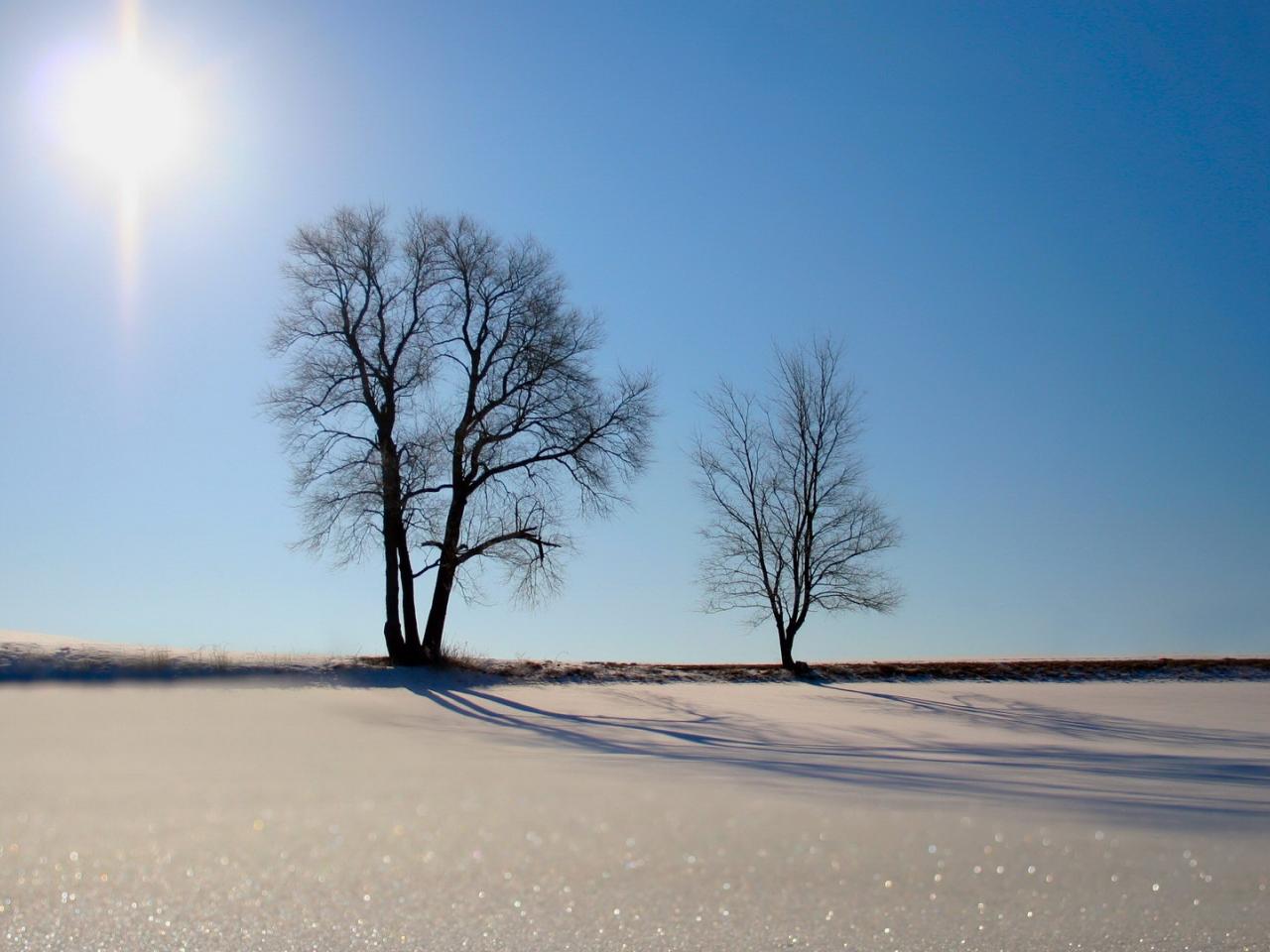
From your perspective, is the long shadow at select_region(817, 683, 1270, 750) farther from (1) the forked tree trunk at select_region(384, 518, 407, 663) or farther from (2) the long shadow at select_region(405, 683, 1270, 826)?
(1) the forked tree trunk at select_region(384, 518, 407, 663)

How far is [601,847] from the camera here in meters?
2.44

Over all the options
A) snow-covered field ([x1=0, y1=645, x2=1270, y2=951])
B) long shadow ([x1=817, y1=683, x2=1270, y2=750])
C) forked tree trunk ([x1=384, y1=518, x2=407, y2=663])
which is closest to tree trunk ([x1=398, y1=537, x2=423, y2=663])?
forked tree trunk ([x1=384, y1=518, x2=407, y2=663])

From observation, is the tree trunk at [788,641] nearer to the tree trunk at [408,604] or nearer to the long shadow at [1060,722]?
the long shadow at [1060,722]

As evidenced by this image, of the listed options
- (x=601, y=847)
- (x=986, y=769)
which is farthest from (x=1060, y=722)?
(x=601, y=847)

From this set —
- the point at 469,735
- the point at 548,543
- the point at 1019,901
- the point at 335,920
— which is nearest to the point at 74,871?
the point at 335,920

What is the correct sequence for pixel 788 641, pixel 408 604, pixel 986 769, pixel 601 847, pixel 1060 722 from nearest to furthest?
pixel 601 847, pixel 986 769, pixel 1060 722, pixel 408 604, pixel 788 641

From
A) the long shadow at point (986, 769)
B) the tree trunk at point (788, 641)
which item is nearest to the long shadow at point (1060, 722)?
the long shadow at point (986, 769)

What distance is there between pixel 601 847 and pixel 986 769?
279cm

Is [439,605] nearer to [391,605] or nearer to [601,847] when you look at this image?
[391,605]

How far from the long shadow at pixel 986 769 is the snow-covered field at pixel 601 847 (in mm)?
33

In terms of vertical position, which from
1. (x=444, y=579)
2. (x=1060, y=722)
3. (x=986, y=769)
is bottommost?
(x=1060, y=722)

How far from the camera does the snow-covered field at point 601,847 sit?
1825 millimetres

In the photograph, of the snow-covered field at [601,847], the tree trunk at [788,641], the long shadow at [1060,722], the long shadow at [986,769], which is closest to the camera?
the snow-covered field at [601,847]

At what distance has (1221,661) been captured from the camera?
809 inches
